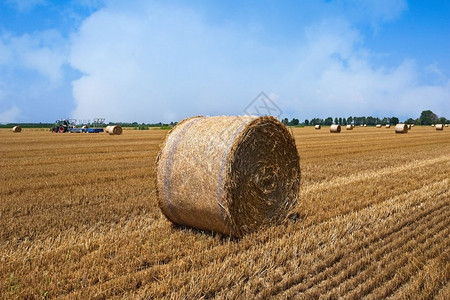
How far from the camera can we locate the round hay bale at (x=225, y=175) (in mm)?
5086

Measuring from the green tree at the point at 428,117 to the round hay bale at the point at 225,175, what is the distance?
119 meters

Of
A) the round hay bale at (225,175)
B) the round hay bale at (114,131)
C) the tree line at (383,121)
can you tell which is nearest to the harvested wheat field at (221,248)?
the round hay bale at (225,175)

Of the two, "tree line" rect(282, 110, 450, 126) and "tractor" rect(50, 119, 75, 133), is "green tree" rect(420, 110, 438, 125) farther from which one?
"tractor" rect(50, 119, 75, 133)

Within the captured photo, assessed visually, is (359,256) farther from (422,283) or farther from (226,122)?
(226,122)

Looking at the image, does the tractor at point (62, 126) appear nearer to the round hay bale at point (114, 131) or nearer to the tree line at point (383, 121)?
the round hay bale at point (114, 131)

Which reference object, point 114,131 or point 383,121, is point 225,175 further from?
point 383,121

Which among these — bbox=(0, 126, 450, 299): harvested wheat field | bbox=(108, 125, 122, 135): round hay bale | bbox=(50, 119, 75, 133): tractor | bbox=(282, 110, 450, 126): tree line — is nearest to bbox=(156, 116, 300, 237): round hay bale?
bbox=(0, 126, 450, 299): harvested wheat field

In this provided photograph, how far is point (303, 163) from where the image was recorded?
1280 cm

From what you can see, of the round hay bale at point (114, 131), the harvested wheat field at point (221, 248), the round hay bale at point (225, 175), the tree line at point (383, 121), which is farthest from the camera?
the tree line at point (383, 121)

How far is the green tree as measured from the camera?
371 feet

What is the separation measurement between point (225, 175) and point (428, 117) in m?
128

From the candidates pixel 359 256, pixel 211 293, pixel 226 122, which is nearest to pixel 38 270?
pixel 211 293

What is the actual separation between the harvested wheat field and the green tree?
117528 mm

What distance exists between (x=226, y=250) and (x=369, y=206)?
334 cm
